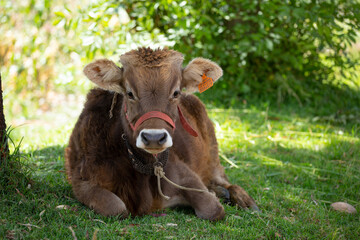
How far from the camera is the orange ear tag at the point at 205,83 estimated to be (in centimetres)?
398

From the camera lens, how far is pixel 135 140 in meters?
3.42

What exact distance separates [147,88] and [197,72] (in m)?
0.75

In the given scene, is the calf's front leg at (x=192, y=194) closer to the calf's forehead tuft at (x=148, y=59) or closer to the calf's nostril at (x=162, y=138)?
the calf's nostril at (x=162, y=138)

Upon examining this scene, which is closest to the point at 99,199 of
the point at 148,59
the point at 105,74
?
the point at 105,74

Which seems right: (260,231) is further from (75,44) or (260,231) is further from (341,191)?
(75,44)

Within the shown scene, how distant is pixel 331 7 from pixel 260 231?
18.3 ft

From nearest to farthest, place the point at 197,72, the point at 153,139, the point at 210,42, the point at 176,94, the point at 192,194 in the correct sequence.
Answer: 1. the point at 153,139
2. the point at 176,94
3. the point at 192,194
4. the point at 197,72
5. the point at 210,42

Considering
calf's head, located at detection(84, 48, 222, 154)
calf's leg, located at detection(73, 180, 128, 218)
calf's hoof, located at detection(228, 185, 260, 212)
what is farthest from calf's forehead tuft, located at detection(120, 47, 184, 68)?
calf's hoof, located at detection(228, 185, 260, 212)

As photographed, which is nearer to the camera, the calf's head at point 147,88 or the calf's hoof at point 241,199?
the calf's head at point 147,88

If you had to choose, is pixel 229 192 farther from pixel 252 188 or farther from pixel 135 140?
pixel 135 140

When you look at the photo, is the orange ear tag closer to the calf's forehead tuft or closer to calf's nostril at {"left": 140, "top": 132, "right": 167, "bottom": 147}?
the calf's forehead tuft

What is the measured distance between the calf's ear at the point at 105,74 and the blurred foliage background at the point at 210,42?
295 cm

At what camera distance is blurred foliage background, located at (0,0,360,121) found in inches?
272

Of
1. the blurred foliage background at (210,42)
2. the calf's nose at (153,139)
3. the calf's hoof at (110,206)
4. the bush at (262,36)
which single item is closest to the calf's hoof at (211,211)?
the calf's hoof at (110,206)
